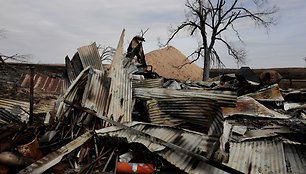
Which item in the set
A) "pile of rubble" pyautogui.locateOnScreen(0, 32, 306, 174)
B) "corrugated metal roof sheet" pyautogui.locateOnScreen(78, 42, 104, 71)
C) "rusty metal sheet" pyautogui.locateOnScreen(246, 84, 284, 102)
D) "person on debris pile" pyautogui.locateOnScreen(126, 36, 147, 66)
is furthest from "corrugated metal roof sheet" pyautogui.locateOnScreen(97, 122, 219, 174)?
"rusty metal sheet" pyautogui.locateOnScreen(246, 84, 284, 102)

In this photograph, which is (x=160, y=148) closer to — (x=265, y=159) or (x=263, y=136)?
(x=265, y=159)

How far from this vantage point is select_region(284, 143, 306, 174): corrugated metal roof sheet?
3.13 meters

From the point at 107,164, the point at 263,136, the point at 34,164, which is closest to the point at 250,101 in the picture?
the point at 263,136

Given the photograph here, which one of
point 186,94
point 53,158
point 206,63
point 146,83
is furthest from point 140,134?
point 206,63

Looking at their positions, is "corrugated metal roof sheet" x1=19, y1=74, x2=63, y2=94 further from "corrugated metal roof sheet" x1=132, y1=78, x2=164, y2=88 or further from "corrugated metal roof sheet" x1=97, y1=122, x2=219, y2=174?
"corrugated metal roof sheet" x1=97, y1=122, x2=219, y2=174

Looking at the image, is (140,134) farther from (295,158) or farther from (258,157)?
(295,158)

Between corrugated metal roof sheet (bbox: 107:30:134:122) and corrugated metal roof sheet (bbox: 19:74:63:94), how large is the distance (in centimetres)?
239

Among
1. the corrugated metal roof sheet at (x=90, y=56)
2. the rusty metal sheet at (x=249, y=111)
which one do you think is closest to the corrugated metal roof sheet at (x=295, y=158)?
the rusty metal sheet at (x=249, y=111)

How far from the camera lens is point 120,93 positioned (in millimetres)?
4855

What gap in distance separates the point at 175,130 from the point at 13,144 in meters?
2.21

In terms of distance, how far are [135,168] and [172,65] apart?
18.2m

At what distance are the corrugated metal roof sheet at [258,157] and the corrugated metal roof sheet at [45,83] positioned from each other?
5.04 metres

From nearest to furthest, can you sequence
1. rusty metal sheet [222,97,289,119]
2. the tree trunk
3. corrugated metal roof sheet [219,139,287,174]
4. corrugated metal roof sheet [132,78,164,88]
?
corrugated metal roof sheet [219,139,287,174] → corrugated metal roof sheet [132,78,164,88] → rusty metal sheet [222,97,289,119] → the tree trunk

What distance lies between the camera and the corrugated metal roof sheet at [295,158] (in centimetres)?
313
